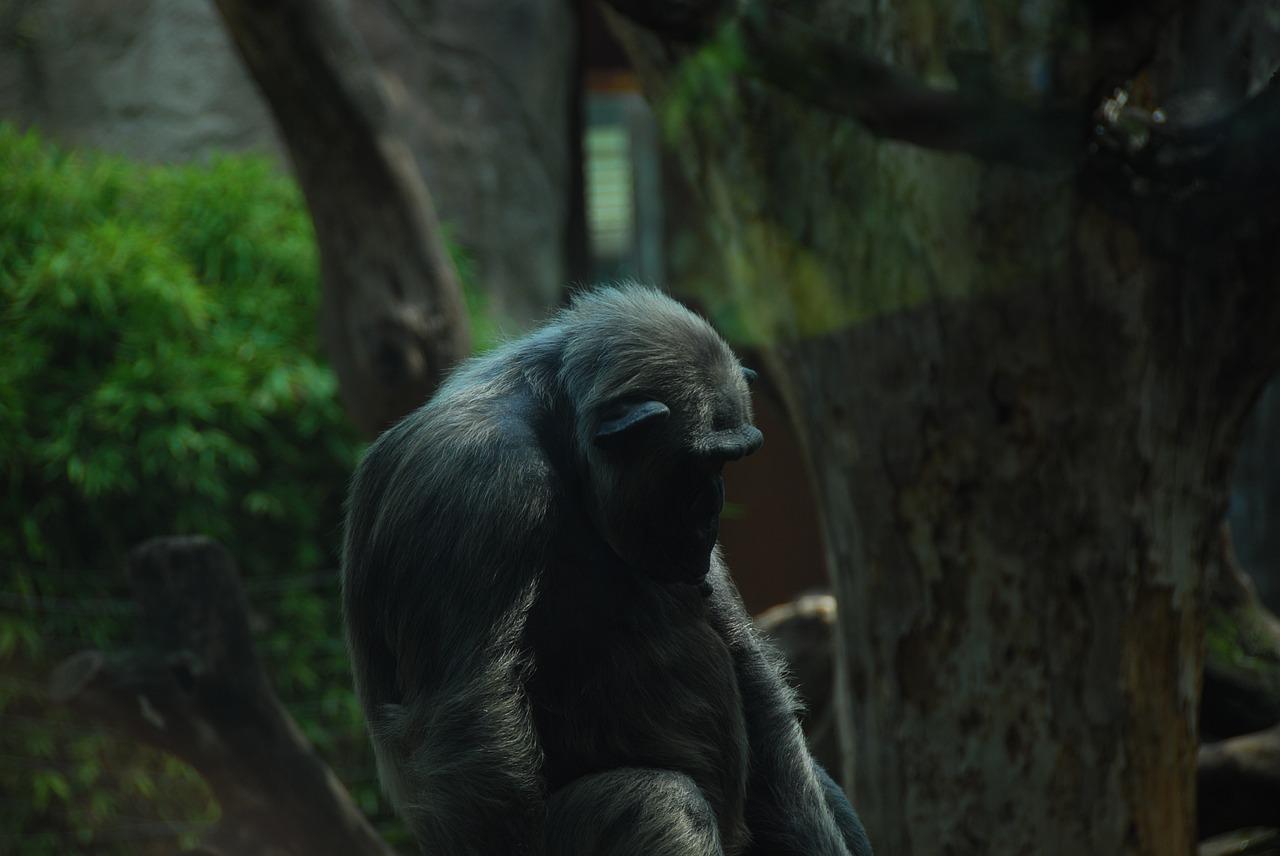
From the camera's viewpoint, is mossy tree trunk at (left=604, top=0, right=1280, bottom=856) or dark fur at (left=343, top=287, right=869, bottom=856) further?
mossy tree trunk at (left=604, top=0, right=1280, bottom=856)

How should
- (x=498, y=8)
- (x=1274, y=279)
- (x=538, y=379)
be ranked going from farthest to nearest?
(x=498, y=8) < (x=1274, y=279) < (x=538, y=379)

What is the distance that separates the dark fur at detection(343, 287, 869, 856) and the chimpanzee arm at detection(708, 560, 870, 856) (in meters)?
0.01

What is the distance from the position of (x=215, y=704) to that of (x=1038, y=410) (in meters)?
2.57

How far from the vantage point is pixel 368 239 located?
488cm

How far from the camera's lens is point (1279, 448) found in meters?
7.41

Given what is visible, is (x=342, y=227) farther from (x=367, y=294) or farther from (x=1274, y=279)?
Answer: (x=1274, y=279)

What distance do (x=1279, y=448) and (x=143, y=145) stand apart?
6788 mm

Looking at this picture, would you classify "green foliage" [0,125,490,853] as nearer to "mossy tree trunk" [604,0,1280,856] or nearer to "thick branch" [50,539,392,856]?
"thick branch" [50,539,392,856]

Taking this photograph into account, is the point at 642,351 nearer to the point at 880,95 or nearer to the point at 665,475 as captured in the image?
the point at 665,475

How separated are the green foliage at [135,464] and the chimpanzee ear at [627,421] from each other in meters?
3.72

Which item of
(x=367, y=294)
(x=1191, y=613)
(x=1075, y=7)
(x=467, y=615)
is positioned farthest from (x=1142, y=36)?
(x=367, y=294)

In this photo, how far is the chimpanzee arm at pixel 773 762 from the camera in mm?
2838

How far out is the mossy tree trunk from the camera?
141 inches

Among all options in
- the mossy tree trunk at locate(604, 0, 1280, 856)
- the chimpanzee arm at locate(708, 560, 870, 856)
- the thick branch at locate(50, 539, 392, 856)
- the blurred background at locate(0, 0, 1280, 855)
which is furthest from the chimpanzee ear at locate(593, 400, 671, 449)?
the thick branch at locate(50, 539, 392, 856)
